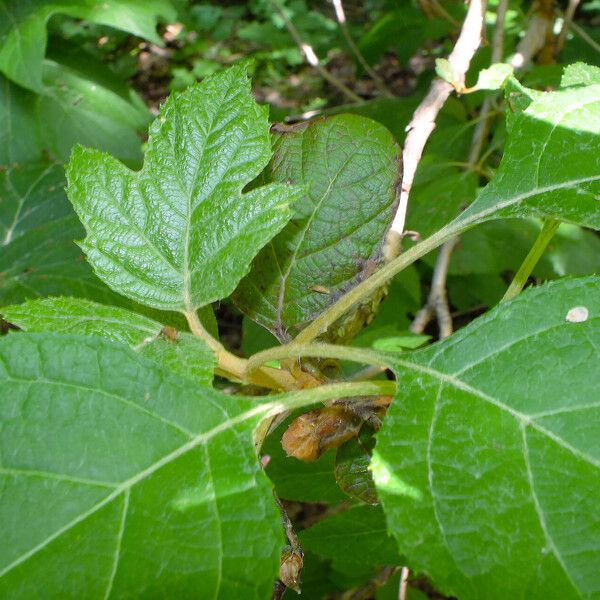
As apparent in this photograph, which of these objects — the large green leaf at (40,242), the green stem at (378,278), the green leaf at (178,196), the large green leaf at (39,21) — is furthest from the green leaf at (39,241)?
the green stem at (378,278)

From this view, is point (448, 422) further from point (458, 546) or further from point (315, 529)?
point (315, 529)

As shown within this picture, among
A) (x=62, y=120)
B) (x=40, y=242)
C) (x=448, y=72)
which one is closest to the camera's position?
(x=448, y=72)

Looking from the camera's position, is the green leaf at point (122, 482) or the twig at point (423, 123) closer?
the green leaf at point (122, 482)

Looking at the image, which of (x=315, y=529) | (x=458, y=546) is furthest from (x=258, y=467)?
(x=315, y=529)

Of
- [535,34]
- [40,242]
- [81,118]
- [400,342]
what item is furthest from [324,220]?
[81,118]

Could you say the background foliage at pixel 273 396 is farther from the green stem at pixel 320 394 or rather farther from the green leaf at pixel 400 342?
the green leaf at pixel 400 342

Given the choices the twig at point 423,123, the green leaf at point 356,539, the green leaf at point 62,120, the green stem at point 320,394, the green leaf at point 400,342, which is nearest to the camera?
the green stem at point 320,394

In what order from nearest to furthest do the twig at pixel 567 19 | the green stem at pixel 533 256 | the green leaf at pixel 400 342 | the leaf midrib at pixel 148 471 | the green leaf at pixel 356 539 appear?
the leaf midrib at pixel 148 471, the green stem at pixel 533 256, the green leaf at pixel 356 539, the green leaf at pixel 400 342, the twig at pixel 567 19

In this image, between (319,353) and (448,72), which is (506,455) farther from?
(448,72)

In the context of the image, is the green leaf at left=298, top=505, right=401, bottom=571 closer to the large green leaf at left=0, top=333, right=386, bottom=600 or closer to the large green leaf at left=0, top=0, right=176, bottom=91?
the large green leaf at left=0, top=333, right=386, bottom=600
